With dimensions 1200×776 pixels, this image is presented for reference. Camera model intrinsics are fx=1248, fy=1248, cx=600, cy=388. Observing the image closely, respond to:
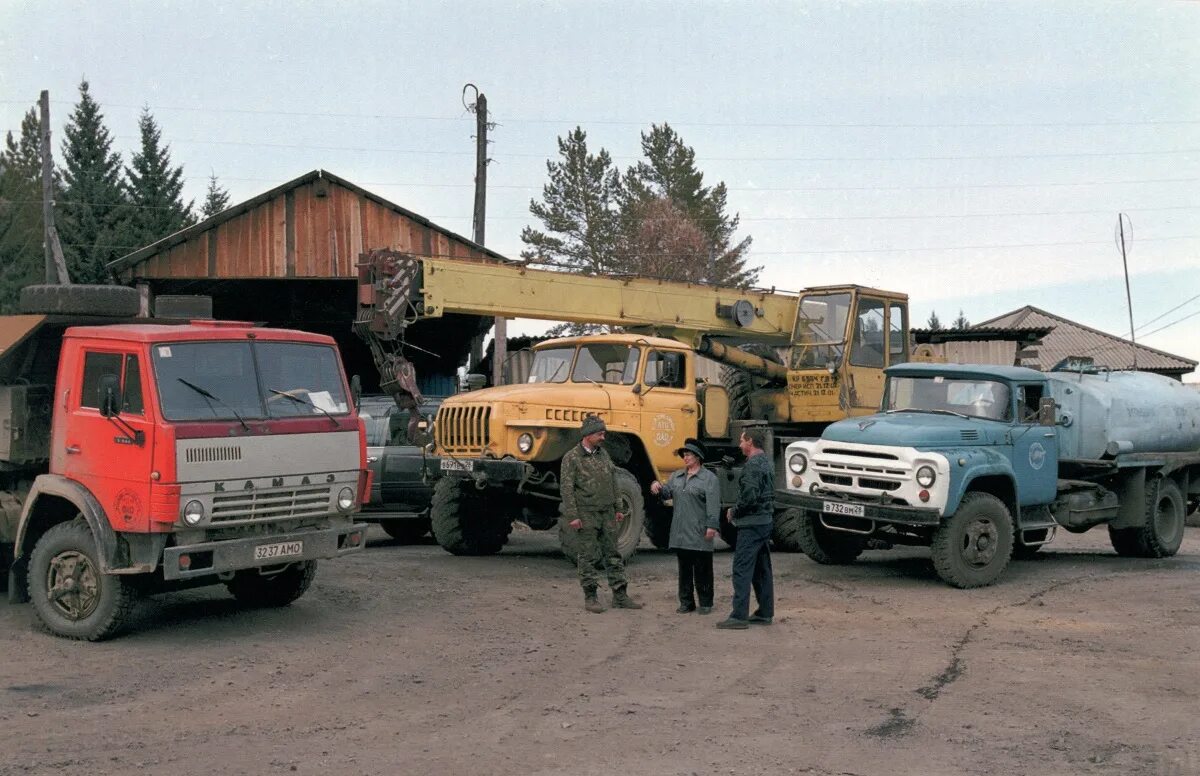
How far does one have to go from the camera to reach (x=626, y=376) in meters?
15.3

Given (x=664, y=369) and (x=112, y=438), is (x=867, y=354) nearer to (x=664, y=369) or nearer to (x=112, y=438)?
(x=664, y=369)

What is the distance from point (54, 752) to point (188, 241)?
62.5 ft

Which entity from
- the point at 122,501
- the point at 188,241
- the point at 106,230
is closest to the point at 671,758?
the point at 122,501

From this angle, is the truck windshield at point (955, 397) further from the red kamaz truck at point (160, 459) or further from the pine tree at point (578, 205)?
the pine tree at point (578, 205)

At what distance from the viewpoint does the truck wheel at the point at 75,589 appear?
32.8 feet

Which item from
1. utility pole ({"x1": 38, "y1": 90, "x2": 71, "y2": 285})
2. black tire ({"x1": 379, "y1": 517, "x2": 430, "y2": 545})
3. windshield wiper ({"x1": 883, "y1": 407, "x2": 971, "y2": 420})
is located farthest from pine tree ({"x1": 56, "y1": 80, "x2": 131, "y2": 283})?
windshield wiper ({"x1": 883, "y1": 407, "x2": 971, "y2": 420})

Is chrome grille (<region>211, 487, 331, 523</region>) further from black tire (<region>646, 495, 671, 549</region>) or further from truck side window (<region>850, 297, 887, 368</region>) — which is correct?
truck side window (<region>850, 297, 887, 368</region>)

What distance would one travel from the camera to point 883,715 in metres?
7.76

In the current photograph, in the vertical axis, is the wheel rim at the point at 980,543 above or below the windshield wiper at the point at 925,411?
below

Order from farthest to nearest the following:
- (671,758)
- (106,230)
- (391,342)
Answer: (106,230), (391,342), (671,758)

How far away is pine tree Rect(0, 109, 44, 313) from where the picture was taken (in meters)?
50.9

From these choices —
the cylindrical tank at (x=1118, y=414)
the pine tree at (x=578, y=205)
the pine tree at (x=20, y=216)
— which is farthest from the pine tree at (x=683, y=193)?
the cylindrical tank at (x=1118, y=414)

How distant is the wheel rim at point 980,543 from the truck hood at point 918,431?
91 cm

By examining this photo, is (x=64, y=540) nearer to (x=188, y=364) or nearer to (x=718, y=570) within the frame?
(x=188, y=364)
